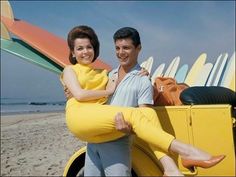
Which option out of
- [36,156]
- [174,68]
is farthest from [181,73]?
[36,156]

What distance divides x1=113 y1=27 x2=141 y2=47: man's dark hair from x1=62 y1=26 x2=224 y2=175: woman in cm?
17

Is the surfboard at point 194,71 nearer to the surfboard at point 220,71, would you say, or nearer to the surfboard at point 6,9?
the surfboard at point 220,71

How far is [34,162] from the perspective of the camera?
7441mm

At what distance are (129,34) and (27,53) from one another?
2.45 metres

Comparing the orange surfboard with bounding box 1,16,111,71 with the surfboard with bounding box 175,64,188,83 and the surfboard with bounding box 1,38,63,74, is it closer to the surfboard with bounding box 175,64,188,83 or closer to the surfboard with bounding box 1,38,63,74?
the surfboard with bounding box 1,38,63,74

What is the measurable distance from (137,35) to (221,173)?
1111mm

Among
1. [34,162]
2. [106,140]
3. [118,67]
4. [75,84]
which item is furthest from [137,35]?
[34,162]

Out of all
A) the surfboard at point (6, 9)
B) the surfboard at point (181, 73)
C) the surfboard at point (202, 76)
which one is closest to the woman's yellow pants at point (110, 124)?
the surfboard at point (202, 76)

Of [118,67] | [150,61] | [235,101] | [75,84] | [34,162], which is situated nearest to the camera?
[75,84]

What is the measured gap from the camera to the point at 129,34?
8.67 ft

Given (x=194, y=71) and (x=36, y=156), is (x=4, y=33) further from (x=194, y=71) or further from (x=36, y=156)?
(x=36, y=156)

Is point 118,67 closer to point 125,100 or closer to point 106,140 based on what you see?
point 125,100

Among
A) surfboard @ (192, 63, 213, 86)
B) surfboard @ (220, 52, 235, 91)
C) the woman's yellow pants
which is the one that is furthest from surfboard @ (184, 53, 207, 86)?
the woman's yellow pants

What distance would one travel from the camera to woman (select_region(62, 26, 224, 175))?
7.56 ft
